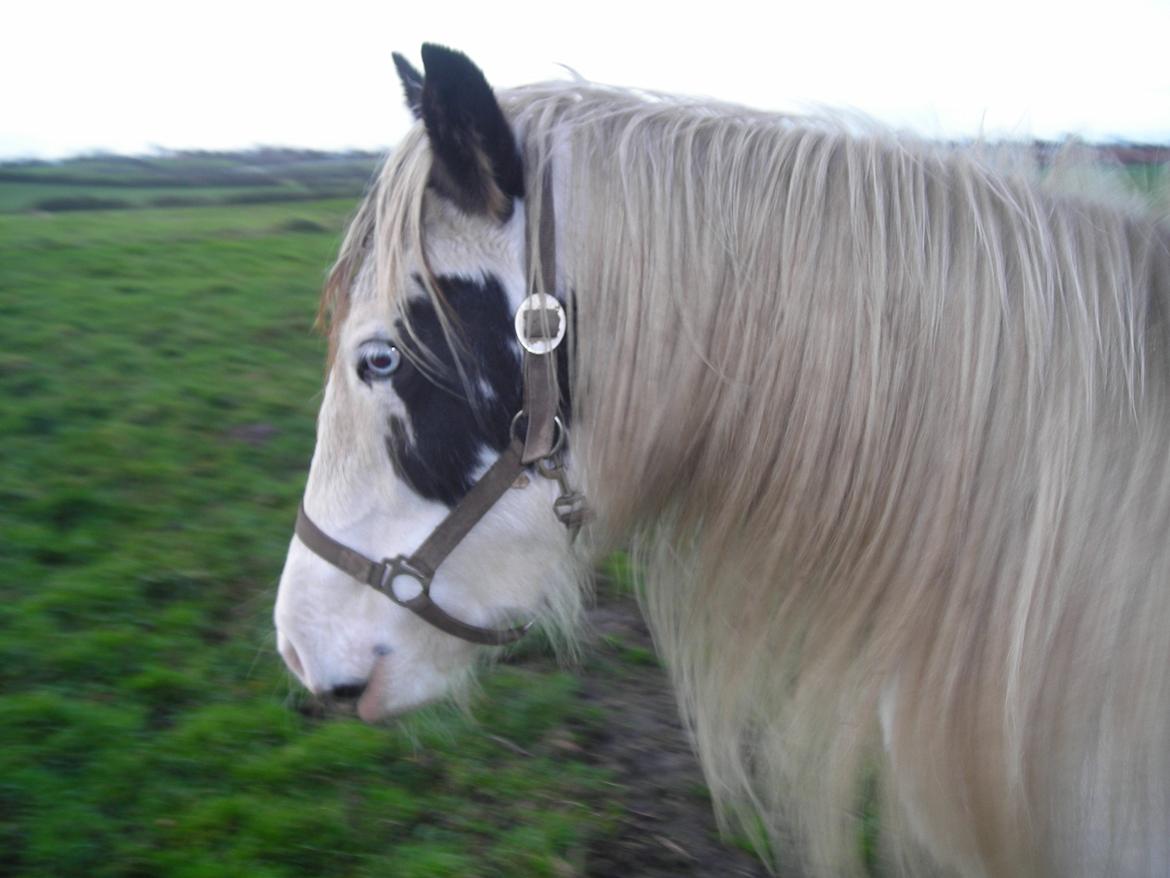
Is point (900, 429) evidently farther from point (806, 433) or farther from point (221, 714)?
point (221, 714)

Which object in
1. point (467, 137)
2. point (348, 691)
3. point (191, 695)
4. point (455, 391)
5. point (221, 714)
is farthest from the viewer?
point (191, 695)

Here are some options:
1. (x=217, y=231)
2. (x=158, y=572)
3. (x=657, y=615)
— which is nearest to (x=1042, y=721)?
(x=657, y=615)

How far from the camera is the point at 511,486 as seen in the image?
1.75 metres

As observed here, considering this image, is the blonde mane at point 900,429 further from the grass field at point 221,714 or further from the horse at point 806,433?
the grass field at point 221,714

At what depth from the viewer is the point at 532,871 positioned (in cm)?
237

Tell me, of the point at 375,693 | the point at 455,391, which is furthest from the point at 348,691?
the point at 455,391

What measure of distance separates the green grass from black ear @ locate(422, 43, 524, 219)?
171 cm

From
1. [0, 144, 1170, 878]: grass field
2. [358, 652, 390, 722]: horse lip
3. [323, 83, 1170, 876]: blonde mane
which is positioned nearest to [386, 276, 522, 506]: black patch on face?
[323, 83, 1170, 876]: blonde mane

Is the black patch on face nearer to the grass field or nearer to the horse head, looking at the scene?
the horse head

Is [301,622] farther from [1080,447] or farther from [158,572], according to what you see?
[158,572]

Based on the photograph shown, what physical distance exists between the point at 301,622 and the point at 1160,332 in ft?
5.67

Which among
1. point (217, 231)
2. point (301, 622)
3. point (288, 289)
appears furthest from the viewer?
point (217, 231)

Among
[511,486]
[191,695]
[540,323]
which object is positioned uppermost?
[540,323]

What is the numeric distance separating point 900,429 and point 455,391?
2.70ft
